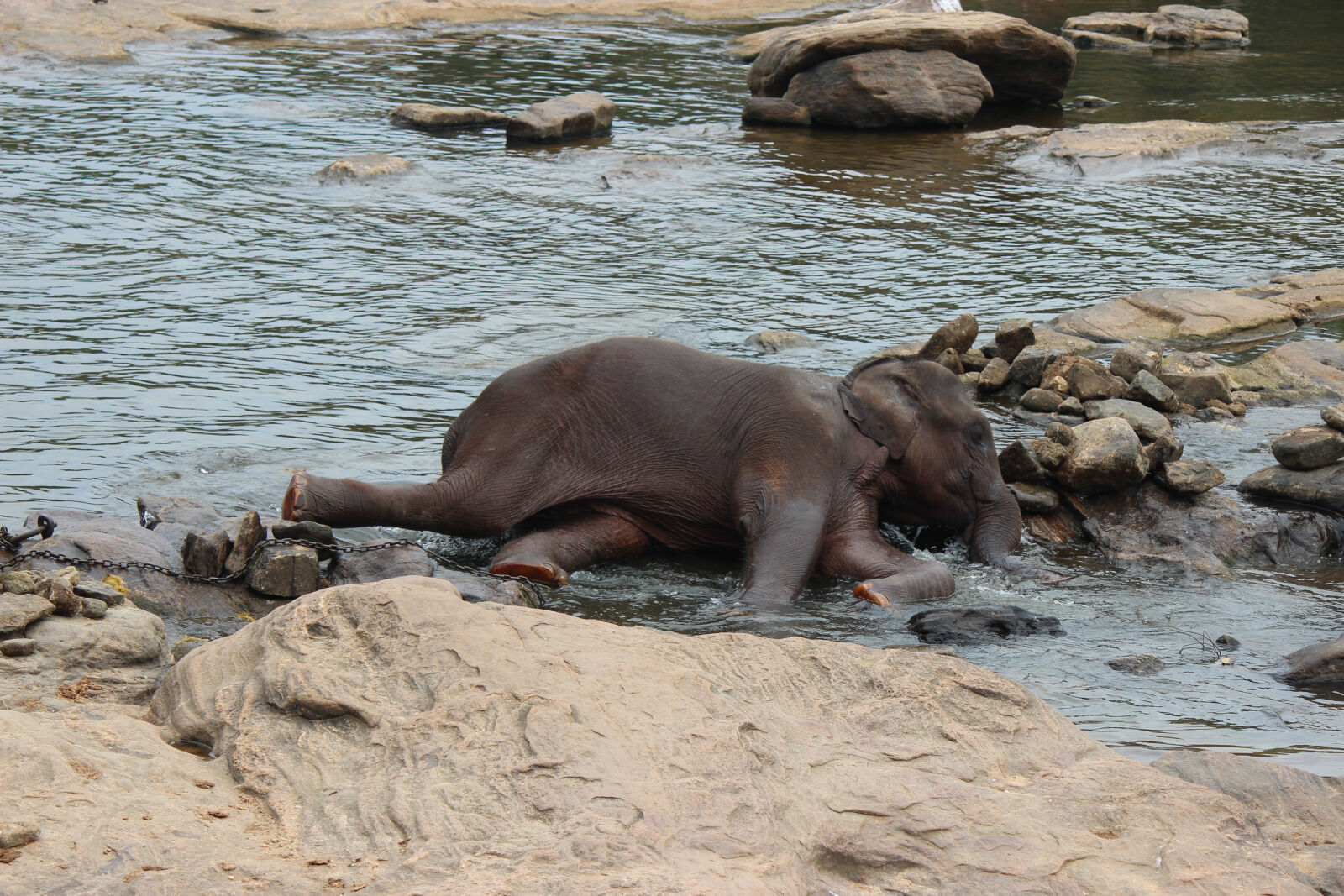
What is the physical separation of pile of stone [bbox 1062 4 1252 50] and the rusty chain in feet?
84.5

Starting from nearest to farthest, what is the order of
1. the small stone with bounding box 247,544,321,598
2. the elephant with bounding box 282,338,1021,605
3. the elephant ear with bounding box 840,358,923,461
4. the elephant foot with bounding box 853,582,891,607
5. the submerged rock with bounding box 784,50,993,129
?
the small stone with bounding box 247,544,321,598 < the elephant foot with bounding box 853,582,891,607 < the elephant with bounding box 282,338,1021,605 < the elephant ear with bounding box 840,358,923,461 < the submerged rock with bounding box 784,50,993,129

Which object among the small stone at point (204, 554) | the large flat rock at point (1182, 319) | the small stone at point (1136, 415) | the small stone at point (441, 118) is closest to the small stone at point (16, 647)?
the small stone at point (204, 554)

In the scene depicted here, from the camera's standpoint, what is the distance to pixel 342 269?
12.0m

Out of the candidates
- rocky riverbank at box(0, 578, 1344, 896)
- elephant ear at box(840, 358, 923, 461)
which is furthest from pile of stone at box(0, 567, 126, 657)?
elephant ear at box(840, 358, 923, 461)

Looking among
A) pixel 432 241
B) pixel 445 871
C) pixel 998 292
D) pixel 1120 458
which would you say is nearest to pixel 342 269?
pixel 432 241

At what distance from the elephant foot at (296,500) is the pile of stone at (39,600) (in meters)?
1.24

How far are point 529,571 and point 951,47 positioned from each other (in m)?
16.9

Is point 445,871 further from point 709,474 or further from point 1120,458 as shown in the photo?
point 1120,458

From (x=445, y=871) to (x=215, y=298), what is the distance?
8.55 m

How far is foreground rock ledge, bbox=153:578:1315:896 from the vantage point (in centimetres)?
336

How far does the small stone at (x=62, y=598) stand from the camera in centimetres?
479

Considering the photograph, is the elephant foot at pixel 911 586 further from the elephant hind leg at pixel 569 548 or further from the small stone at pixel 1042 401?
the small stone at pixel 1042 401

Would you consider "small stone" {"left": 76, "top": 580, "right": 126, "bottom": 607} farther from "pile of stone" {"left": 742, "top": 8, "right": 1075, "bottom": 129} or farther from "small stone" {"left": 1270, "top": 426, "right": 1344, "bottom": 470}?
"pile of stone" {"left": 742, "top": 8, "right": 1075, "bottom": 129}

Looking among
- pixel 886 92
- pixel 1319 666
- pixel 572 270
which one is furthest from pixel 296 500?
pixel 886 92
